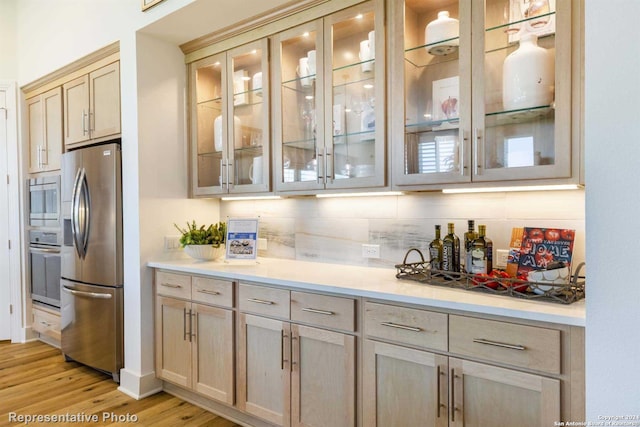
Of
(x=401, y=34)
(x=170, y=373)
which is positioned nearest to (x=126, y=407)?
(x=170, y=373)

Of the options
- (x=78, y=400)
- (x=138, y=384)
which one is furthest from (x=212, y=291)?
(x=78, y=400)

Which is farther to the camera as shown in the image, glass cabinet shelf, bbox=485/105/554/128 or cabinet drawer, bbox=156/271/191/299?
cabinet drawer, bbox=156/271/191/299

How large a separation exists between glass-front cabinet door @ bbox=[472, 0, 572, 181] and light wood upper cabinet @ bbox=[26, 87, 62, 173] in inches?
133

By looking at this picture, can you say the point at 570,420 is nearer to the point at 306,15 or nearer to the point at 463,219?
the point at 463,219

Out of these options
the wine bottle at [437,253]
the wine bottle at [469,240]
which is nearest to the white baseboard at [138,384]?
the wine bottle at [437,253]

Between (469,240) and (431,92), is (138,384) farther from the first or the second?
(431,92)

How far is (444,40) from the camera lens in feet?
6.32

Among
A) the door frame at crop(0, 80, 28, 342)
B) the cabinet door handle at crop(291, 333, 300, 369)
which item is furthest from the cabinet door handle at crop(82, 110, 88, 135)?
the cabinet door handle at crop(291, 333, 300, 369)

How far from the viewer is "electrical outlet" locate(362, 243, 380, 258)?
2473mm

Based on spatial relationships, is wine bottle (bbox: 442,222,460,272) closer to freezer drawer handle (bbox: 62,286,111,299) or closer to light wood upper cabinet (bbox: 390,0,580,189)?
light wood upper cabinet (bbox: 390,0,580,189)

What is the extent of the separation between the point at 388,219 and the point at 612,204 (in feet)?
4.44

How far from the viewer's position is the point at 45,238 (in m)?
3.65

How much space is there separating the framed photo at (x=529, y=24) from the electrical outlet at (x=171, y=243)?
7.89 feet

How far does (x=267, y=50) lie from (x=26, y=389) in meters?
2.86
